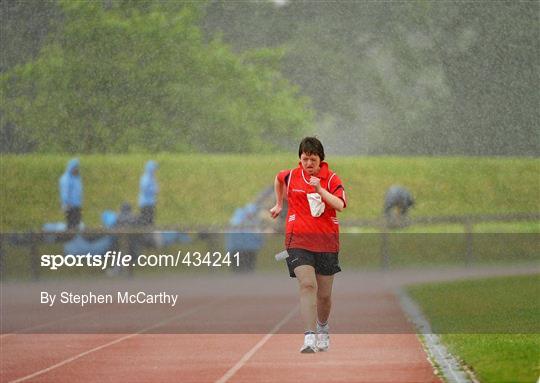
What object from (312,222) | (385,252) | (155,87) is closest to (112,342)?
(312,222)

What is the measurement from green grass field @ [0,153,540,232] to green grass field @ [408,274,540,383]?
5456 millimetres

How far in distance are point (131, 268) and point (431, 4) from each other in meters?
7.89

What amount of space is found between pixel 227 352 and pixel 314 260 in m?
1.59

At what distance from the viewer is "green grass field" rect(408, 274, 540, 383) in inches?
321

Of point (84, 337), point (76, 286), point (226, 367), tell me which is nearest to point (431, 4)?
point (76, 286)

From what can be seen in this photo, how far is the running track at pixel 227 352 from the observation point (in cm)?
823

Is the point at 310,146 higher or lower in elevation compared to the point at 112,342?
higher

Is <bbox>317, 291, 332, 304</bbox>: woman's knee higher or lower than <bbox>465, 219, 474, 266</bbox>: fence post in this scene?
lower

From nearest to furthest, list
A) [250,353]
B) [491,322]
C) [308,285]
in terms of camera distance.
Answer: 1. [308,285]
2. [250,353]
3. [491,322]

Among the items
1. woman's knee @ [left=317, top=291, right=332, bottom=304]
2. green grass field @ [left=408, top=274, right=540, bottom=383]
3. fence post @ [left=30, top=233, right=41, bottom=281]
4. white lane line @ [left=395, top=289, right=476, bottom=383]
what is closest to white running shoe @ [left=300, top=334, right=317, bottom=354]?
woman's knee @ [left=317, top=291, right=332, bottom=304]

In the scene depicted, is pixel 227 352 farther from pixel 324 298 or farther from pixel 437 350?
pixel 437 350

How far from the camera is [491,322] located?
11898 mm

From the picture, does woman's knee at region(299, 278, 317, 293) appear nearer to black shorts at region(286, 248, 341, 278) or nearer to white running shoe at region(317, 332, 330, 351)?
black shorts at region(286, 248, 341, 278)

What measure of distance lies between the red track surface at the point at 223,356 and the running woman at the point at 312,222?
17.8 inches
